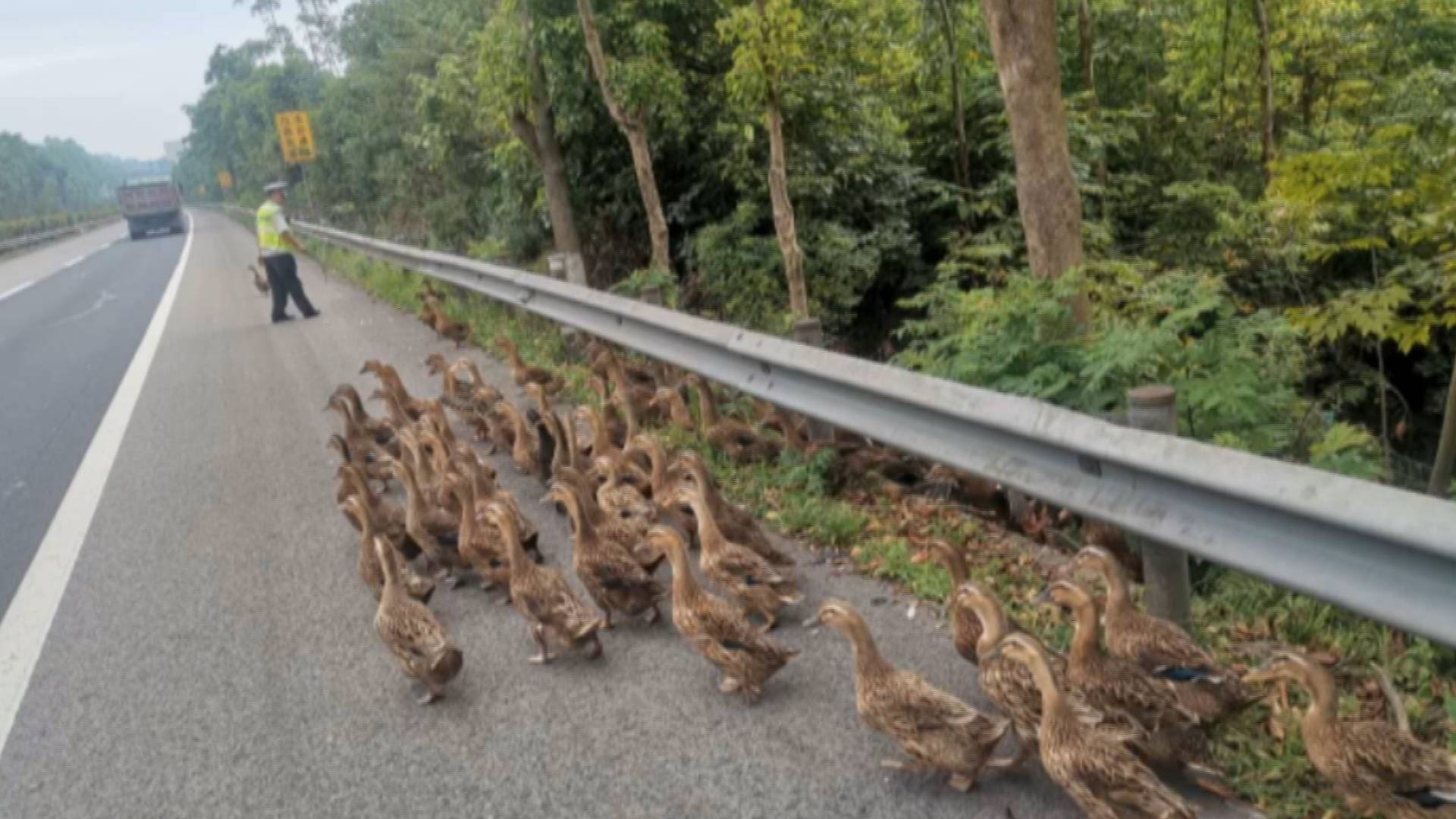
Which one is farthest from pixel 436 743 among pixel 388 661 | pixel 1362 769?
pixel 1362 769

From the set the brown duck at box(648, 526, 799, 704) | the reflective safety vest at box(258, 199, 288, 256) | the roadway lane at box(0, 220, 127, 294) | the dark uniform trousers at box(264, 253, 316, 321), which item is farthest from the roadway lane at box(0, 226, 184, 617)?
the brown duck at box(648, 526, 799, 704)

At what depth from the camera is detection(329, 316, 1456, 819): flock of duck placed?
2988 millimetres

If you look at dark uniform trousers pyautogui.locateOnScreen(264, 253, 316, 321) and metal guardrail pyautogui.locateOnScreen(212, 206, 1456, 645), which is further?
dark uniform trousers pyautogui.locateOnScreen(264, 253, 316, 321)

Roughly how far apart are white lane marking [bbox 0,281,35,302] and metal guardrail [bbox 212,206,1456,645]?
27201mm

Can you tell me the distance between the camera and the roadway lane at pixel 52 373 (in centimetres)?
747

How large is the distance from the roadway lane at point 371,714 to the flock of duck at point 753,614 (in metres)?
0.14

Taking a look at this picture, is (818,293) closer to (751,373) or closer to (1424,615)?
(751,373)

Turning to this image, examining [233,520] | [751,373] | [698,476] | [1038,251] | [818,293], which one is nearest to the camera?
[698,476]

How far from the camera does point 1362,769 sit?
2.93 m

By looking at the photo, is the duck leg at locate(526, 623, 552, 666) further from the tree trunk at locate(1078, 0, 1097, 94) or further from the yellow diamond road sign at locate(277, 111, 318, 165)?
the yellow diamond road sign at locate(277, 111, 318, 165)

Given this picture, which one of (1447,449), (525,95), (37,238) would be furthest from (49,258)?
(1447,449)

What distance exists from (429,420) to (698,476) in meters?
2.61

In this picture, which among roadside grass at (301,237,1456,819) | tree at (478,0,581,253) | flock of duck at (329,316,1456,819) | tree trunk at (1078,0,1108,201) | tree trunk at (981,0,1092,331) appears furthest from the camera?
tree trunk at (1078,0,1108,201)

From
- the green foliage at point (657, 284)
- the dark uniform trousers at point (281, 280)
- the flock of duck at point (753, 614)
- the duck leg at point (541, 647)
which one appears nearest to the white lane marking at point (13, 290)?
the dark uniform trousers at point (281, 280)
